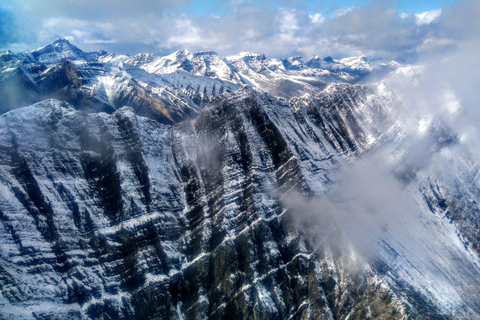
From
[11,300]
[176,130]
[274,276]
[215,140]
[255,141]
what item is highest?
[176,130]

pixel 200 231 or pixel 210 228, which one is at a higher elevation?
pixel 200 231

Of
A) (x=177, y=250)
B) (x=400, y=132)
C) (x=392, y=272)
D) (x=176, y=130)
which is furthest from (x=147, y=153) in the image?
(x=400, y=132)

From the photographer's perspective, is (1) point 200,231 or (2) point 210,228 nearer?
(1) point 200,231

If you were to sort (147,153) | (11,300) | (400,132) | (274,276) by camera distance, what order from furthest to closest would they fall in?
(400,132)
(147,153)
(274,276)
(11,300)

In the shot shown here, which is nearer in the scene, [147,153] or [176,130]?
[147,153]

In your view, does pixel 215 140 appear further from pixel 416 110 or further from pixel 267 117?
pixel 416 110

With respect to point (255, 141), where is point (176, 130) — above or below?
above

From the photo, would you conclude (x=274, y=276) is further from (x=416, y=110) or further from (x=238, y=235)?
(x=416, y=110)

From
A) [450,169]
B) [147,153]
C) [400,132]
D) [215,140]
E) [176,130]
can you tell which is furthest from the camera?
[400,132]
